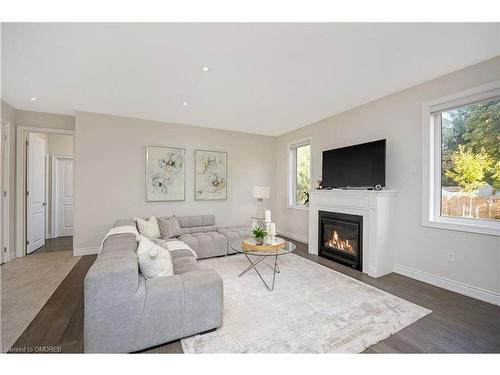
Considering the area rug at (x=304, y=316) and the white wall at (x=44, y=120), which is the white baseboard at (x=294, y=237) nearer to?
the area rug at (x=304, y=316)

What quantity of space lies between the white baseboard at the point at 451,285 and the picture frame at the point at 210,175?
365cm

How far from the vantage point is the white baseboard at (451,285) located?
241cm

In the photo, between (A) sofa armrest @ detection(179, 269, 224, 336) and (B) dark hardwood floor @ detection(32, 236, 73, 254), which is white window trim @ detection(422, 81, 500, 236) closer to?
(A) sofa armrest @ detection(179, 269, 224, 336)

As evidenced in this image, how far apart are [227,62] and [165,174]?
9.56ft

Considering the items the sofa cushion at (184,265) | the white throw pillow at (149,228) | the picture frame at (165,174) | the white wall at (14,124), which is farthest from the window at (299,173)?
the white wall at (14,124)

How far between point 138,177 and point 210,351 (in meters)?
3.68

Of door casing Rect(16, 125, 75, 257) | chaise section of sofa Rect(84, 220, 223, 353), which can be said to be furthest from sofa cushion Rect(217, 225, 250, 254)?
door casing Rect(16, 125, 75, 257)

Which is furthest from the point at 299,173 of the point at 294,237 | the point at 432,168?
the point at 432,168

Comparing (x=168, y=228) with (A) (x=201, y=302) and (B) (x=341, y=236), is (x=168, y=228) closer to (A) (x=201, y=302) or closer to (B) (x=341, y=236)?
(A) (x=201, y=302)

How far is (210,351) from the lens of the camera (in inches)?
65.7

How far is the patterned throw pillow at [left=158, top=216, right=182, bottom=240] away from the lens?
3.89m

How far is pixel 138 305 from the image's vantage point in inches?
63.6

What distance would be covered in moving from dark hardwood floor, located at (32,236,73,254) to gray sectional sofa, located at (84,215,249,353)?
3616 millimetres
